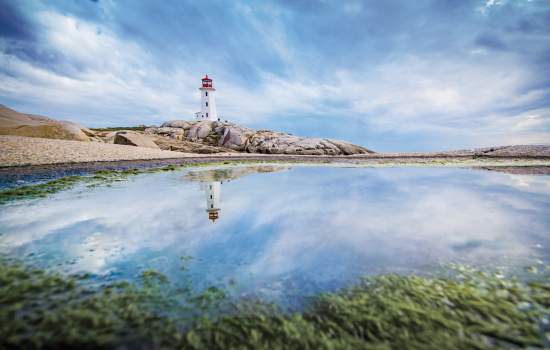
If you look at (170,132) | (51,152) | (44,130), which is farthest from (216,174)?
(170,132)

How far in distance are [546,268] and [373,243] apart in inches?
72.0

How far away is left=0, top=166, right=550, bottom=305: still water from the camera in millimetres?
2873

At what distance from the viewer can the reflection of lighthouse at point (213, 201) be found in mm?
4969

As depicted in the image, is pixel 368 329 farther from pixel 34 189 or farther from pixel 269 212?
pixel 34 189

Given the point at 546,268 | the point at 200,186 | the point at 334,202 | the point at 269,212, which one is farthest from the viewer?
the point at 200,186

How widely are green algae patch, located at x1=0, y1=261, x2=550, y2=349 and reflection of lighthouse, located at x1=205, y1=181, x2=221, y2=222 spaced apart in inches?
89.8

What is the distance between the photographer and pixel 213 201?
6.11 meters

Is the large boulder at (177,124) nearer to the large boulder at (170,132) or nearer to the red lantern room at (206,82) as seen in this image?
the large boulder at (170,132)

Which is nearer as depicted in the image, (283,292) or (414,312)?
(414,312)

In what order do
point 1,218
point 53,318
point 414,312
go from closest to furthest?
point 53,318 < point 414,312 < point 1,218

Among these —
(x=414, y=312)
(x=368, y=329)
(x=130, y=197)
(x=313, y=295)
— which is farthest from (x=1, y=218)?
(x=414, y=312)

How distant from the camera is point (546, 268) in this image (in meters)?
2.92

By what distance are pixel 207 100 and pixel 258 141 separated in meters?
25.0

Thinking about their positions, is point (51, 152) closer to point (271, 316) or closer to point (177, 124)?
point (271, 316)
